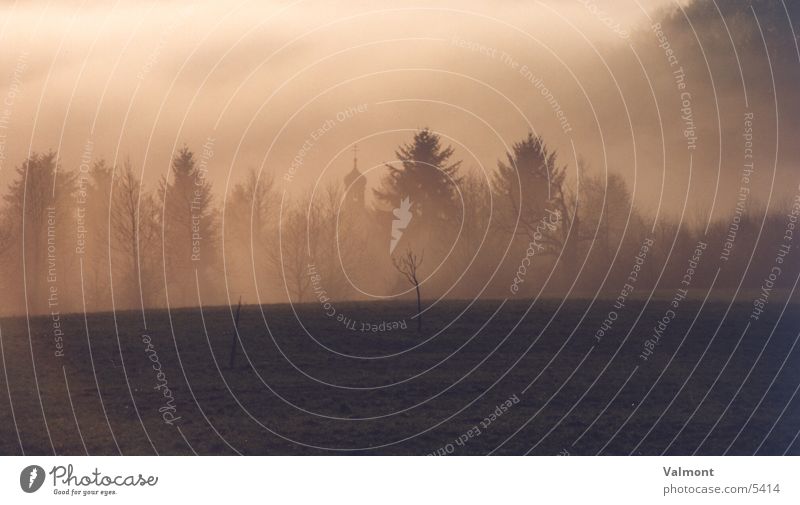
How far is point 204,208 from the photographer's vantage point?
57656 millimetres

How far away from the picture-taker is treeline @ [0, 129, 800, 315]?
50.7m

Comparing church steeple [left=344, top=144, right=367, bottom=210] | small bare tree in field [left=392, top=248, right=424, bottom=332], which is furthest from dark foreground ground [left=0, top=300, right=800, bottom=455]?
church steeple [left=344, top=144, right=367, bottom=210]

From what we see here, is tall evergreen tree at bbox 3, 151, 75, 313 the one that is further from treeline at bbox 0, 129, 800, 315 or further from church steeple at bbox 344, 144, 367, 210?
church steeple at bbox 344, 144, 367, 210

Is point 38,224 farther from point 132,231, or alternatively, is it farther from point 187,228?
point 187,228

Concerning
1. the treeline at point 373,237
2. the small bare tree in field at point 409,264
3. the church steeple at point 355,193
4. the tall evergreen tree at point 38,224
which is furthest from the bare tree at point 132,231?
the small bare tree in field at point 409,264

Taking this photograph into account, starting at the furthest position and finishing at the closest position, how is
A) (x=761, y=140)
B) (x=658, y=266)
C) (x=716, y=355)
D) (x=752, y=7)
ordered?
(x=658, y=266) → (x=752, y=7) → (x=761, y=140) → (x=716, y=355)

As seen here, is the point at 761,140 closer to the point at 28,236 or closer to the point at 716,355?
the point at 716,355

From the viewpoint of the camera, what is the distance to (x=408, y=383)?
35.2 meters

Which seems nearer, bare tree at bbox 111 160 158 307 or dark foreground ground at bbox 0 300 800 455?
dark foreground ground at bbox 0 300 800 455

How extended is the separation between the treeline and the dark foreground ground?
6.99 m

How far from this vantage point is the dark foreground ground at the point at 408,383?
30.2 metres

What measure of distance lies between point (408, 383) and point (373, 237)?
21.9 metres

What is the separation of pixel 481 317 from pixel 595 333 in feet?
17.5
